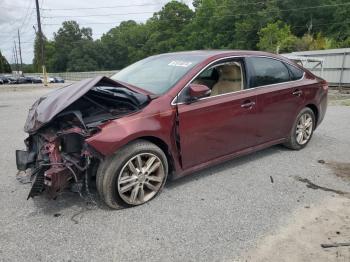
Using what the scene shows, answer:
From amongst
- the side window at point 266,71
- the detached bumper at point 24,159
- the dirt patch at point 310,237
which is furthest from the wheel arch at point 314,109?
the detached bumper at point 24,159

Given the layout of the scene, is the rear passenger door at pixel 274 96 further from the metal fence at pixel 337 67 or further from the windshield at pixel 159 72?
the metal fence at pixel 337 67

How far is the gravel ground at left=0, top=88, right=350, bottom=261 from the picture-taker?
2.73 m

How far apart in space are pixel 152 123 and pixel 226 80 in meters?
1.63

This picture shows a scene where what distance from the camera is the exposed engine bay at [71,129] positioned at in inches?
122

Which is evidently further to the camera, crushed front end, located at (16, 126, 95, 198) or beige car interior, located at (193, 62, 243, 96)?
beige car interior, located at (193, 62, 243, 96)

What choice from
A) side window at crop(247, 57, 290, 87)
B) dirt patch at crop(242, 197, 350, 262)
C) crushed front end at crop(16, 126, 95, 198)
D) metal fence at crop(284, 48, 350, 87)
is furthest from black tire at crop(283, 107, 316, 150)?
metal fence at crop(284, 48, 350, 87)

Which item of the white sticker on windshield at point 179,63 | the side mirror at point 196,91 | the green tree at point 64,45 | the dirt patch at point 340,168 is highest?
the green tree at point 64,45

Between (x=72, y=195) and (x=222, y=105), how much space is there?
2.07m

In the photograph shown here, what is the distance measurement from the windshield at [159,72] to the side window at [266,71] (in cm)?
80

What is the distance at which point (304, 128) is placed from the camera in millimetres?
5332

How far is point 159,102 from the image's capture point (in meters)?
3.54

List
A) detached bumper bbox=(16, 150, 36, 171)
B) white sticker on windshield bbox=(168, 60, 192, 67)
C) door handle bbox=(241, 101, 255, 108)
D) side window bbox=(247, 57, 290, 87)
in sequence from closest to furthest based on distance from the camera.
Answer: detached bumper bbox=(16, 150, 36, 171) < white sticker on windshield bbox=(168, 60, 192, 67) < door handle bbox=(241, 101, 255, 108) < side window bbox=(247, 57, 290, 87)

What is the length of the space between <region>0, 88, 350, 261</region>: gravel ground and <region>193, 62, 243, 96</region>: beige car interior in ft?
3.62

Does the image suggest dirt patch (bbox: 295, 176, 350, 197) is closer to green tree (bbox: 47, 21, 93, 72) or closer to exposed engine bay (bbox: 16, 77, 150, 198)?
exposed engine bay (bbox: 16, 77, 150, 198)
